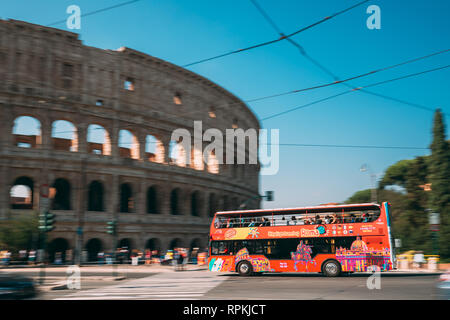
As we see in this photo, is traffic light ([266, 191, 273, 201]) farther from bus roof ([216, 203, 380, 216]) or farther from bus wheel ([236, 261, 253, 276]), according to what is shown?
bus wheel ([236, 261, 253, 276])

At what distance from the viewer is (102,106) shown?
1367 inches

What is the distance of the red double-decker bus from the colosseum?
1144 cm

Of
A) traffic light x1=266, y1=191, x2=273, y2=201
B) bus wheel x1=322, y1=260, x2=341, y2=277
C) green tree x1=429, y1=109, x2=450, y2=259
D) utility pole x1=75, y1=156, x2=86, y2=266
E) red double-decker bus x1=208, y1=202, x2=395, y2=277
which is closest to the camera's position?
red double-decker bus x1=208, y1=202, x2=395, y2=277

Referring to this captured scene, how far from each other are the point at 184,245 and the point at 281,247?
20586mm

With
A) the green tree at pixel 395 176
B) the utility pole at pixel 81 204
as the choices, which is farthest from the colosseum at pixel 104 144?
the green tree at pixel 395 176

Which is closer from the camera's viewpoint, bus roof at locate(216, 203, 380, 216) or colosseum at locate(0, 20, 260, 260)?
bus roof at locate(216, 203, 380, 216)

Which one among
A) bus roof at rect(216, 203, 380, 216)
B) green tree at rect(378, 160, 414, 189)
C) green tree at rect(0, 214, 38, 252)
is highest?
green tree at rect(378, 160, 414, 189)

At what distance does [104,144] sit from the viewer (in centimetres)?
3591

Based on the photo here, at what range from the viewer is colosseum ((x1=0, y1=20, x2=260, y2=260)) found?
31344 mm

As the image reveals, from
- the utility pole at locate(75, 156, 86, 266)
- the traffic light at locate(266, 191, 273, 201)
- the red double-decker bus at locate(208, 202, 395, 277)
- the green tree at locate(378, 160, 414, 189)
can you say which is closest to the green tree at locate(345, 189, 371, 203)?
the green tree at locate(378, 160, 414, 189)

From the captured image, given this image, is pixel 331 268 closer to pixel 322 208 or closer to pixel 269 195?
pixel 322 208

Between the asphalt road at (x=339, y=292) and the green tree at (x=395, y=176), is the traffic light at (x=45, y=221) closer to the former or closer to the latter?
the asphalt road at (x=339, y=292)

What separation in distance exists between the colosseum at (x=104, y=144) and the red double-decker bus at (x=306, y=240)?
450 inches

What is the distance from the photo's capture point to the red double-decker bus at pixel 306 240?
62.0ft
